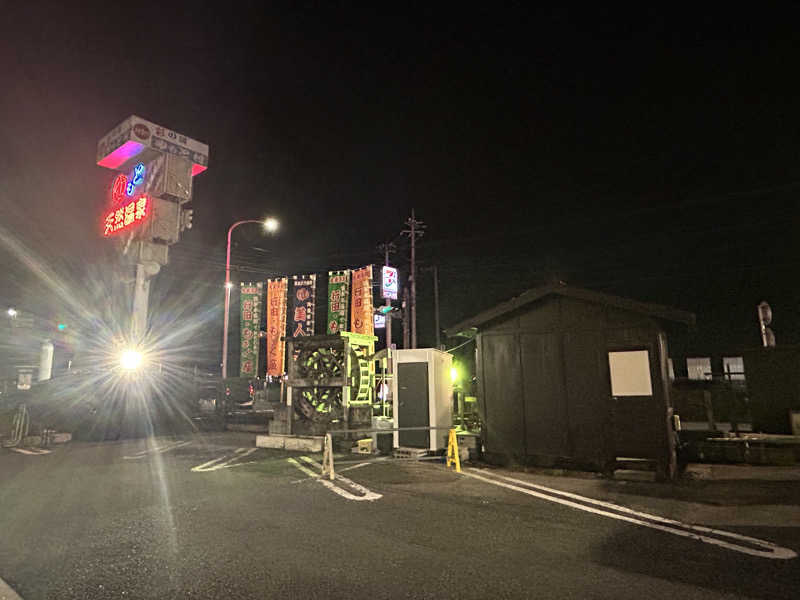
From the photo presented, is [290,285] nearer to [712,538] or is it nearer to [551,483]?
[551,483]

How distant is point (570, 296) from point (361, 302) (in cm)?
1711

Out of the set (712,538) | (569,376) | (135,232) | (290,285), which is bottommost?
(712,538)

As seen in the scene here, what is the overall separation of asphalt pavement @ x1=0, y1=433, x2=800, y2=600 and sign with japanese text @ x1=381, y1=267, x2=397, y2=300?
20.7 m

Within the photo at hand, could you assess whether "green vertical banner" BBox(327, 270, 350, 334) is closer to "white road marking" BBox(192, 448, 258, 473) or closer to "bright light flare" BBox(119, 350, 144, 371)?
"bright light flare" BBox(119, 350, 144, 371)

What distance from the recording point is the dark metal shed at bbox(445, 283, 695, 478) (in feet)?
29.2

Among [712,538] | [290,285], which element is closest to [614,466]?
[712,538]

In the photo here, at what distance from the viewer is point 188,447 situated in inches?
553

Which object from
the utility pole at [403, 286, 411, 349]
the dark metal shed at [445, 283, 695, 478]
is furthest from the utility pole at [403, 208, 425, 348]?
the dark metal shed at [445, 283, 695, 478]

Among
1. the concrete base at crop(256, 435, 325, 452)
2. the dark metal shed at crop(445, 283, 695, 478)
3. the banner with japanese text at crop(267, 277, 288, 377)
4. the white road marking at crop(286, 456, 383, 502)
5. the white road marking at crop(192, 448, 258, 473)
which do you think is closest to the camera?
the white road marking at crop(286, 456, 383, 502)

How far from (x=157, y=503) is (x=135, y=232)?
77.2ft

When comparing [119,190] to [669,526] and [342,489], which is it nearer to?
[342,489]

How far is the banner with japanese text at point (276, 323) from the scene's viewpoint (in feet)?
83.9

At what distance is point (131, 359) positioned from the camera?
80.2 ft

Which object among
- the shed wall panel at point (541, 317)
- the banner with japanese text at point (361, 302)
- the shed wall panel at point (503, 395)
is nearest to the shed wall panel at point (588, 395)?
the shed wall panel at point (541, 317)
